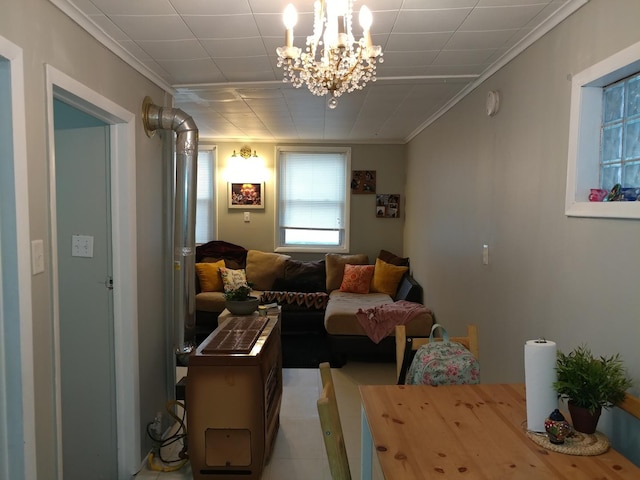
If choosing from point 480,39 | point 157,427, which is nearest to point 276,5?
point 480,39

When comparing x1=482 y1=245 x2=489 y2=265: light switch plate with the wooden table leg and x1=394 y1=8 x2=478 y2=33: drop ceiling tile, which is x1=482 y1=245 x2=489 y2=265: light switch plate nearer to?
x1=394 y1=8 x2=478 y2=33: drop ceiling tile

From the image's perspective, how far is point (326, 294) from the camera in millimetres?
5141

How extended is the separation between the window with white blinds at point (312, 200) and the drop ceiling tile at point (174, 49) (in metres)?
3.46

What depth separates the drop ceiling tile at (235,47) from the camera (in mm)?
2182

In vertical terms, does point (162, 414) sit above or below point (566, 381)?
below

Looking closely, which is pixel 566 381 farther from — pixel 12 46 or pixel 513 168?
pixel 12 46

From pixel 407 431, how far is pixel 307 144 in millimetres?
Answer: 4895

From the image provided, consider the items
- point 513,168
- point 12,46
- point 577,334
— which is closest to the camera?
point 12,46

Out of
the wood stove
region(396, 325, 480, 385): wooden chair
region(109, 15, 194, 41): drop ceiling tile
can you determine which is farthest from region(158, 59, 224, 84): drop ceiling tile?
region(396, 325, 480, 385): wooden chair

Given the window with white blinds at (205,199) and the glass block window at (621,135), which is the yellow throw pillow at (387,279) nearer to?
the window with white blinds at (205,199)

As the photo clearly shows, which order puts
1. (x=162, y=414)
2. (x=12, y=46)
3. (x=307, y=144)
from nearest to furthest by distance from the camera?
1. (x=12, y=46)
2. (x=162, y=414)
3. (x=307, y=144)

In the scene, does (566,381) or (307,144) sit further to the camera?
(307,144)

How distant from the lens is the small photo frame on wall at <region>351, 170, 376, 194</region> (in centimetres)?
582

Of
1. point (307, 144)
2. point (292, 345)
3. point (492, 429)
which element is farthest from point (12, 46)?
point (307, 144)
